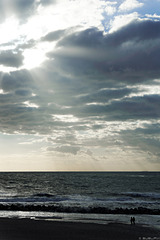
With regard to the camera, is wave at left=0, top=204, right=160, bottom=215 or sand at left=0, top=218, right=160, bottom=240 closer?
sand at left=0, top=218, right=160, bottom=240

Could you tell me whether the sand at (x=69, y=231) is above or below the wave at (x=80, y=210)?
above

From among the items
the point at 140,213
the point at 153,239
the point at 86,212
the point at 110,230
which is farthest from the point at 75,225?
the point at 140,213

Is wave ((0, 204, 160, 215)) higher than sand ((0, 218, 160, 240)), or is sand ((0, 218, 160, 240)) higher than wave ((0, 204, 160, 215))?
sand ((0, 218, 160, 240))

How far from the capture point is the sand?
19000mm

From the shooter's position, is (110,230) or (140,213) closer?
(110,230)

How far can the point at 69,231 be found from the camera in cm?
2080

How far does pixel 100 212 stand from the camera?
108 ft

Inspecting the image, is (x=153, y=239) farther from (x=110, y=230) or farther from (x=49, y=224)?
(x=49, y=224)

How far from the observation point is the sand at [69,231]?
19000mm

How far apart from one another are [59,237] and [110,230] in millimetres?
4605

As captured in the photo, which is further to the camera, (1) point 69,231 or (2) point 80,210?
(2) point 80,210

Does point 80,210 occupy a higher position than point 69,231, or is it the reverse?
point 69,231

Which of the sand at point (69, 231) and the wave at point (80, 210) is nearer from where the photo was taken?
the sand at point (69, 231)

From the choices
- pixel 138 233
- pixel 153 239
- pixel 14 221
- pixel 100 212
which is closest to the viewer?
pixel 153 239
